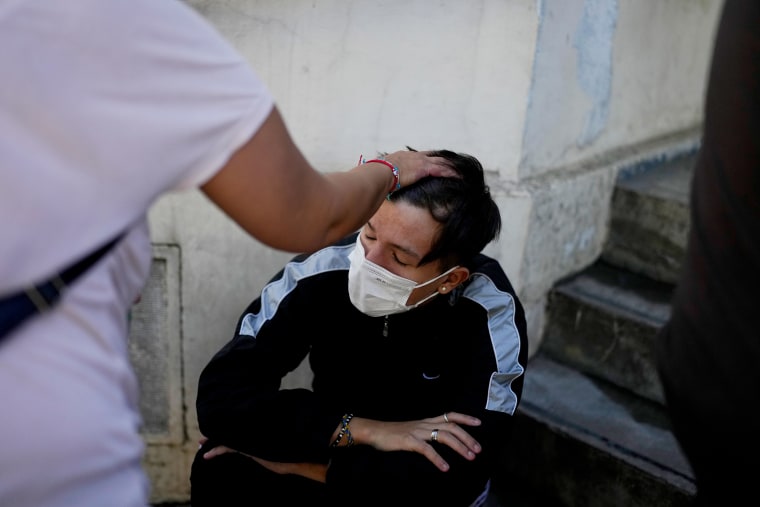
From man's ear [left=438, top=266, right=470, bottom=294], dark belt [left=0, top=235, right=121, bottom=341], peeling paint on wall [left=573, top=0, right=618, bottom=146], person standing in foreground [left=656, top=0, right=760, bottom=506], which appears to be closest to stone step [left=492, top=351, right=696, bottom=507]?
man's ear [left=438, top=266, right=470, bottom=294]

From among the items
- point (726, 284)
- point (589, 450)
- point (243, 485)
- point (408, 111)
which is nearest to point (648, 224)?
point (589, 450)

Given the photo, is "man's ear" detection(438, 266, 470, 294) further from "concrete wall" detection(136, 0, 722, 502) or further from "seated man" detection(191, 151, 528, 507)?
"concrete wall" detection(136, 0, 722, 502)

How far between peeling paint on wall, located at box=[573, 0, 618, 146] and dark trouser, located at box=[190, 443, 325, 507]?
180 centimetres

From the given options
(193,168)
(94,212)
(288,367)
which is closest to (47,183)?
(94,212)

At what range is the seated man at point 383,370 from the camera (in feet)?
7.27

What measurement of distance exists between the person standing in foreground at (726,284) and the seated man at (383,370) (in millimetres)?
1085

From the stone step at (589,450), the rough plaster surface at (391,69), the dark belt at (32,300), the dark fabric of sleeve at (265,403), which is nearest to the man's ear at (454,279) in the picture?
the dark fabric of sleeve at (265,403)

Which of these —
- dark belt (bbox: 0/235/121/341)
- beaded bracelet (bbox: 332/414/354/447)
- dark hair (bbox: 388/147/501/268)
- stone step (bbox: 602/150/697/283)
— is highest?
dark belt (bbox: 0/235/121/341)

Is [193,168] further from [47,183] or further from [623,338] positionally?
[623,338]

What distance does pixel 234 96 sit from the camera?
110 cm

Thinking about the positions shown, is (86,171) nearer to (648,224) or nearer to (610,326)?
(610,326)

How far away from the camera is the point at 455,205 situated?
229cm

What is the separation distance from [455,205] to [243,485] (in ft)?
3.41

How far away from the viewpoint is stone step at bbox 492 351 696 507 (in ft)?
8.70
